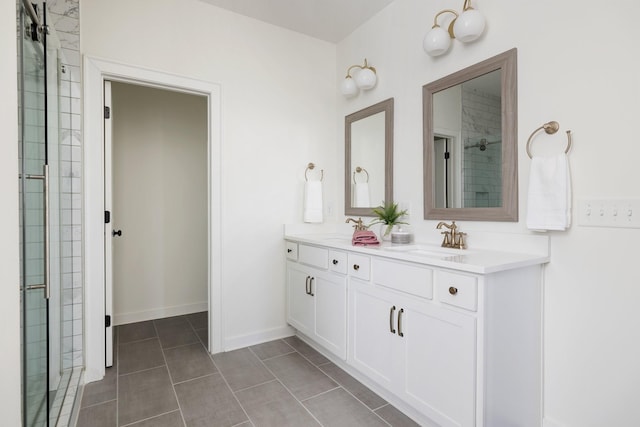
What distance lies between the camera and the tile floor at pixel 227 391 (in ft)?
5.84

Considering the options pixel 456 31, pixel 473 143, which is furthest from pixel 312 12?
pixel 473 143

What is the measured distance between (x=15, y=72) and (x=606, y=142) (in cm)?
219

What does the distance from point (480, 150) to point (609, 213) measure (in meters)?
0.70

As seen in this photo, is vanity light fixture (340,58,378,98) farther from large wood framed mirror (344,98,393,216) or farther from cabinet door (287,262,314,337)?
cabinet door (287,262,314,337)

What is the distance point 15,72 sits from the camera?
106 cm

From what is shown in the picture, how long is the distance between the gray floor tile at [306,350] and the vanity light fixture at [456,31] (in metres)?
2.18

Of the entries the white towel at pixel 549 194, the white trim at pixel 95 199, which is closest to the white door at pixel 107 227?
the white trim at pixel 95 199

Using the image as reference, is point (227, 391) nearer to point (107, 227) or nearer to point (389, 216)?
point (107, 227)

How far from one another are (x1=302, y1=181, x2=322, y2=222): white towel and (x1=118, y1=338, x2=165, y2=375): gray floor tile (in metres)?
1.53

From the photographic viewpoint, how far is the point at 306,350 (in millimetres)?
2621

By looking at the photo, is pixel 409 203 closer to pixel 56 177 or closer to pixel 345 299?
pixel 345 299

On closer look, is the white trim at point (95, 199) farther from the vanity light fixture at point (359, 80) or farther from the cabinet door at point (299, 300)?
Result: the vanity light fixture at point (359, 80)

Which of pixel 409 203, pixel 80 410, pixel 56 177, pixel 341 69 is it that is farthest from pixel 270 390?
pixel 341 69

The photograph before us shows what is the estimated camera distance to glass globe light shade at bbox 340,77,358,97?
2775 mm
